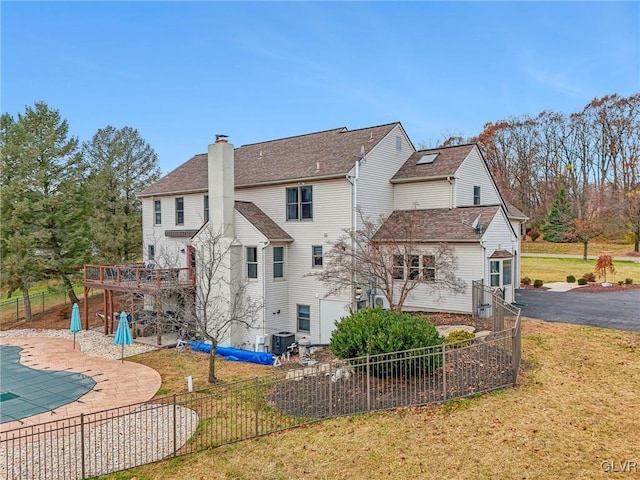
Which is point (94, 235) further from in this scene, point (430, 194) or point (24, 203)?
point (430, 194)

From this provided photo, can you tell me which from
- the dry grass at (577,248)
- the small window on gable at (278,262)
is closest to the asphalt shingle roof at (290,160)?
the small window on gable at (278,262)

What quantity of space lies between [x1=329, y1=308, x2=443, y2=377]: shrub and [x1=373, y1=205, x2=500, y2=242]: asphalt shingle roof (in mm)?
7114

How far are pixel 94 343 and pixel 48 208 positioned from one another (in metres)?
11.3

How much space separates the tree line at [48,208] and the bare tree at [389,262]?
17.9 meters

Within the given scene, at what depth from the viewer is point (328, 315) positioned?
732 inches

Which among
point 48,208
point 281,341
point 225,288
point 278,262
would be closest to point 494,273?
point 278,262

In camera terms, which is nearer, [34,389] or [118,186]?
[34,389]

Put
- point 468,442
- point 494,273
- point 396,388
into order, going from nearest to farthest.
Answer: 1. point 468,442
2. point 396,388
3. point 494,273

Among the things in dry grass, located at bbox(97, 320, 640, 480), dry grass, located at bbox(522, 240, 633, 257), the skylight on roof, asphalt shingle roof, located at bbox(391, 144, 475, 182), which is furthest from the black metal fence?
dry grass, located at bbox(522, 240, 633, 257)

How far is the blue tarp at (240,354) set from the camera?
645 inches

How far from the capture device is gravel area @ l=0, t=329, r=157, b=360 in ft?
58.0

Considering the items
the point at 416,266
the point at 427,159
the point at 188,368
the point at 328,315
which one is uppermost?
the point at 427,159

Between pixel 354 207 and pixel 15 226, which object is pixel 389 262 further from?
pixel 15 226

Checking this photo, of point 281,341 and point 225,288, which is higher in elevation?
point 225,288
